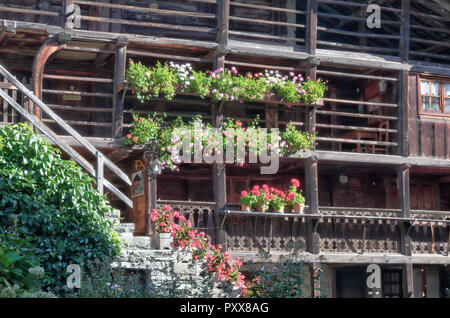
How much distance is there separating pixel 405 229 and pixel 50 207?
31.3 ft

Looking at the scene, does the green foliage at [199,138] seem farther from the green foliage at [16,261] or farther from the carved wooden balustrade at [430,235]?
the green foliage at [16,261]

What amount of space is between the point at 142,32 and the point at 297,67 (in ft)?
12.0

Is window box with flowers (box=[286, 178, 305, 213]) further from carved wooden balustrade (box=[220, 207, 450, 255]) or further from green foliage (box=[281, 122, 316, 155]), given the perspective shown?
green foliage (box=[281, 122, 316, 155])

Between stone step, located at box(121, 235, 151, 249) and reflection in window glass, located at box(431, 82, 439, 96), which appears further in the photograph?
reflection in window glass, located at box(431, 82, 439, 96)

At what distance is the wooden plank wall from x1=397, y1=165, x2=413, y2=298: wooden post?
561 millimetres

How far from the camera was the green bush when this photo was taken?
13.2 metres

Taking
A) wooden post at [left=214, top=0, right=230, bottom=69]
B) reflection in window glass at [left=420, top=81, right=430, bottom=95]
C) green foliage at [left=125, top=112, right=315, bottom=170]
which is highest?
wooden post at [left=214, top=0, right=230, bottom=69]

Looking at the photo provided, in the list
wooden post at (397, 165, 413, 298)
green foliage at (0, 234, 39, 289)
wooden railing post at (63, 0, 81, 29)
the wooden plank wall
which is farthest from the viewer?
the wooden plank wall

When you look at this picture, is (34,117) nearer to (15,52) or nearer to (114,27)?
(15,52)

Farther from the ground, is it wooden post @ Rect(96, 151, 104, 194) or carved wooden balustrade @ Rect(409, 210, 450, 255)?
wooden post @ Rect(96, 151, 104, 194)

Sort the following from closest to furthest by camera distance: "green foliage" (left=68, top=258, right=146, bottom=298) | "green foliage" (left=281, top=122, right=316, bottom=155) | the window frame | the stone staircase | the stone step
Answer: "green foliage" (left=68, top=258, right=146, bottom=298) → the stone staircase → the stone step → "green foliage" (left=281, top=122, right=316, bottom=155) → the window frame

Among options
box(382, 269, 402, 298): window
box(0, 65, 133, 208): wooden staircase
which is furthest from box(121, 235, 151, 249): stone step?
box(382, 269, 402, 298): window

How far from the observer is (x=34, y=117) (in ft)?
50.0

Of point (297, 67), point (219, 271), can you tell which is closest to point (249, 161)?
point (297, 67)
